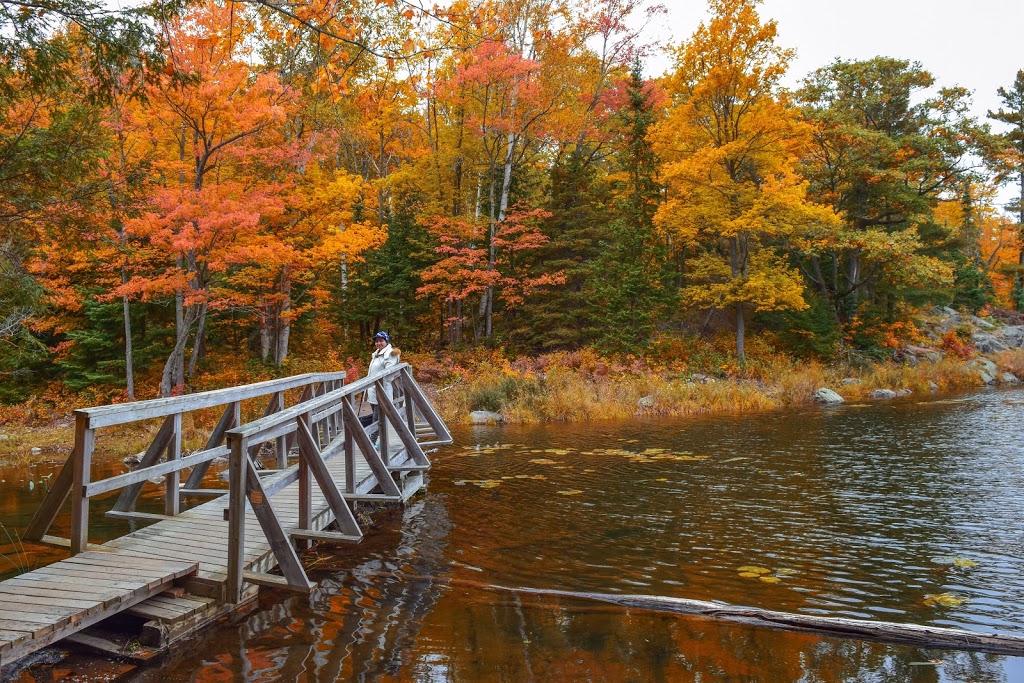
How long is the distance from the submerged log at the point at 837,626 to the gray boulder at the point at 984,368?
80.2 feet

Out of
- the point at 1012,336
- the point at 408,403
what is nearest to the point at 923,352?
the point at 1012,336

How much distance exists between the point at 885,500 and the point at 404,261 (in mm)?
19578

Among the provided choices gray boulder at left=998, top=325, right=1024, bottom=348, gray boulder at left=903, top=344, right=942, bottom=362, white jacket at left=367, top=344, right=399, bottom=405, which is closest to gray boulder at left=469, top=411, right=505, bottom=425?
white jacket at left=367, top=344, right=399, bottom=405

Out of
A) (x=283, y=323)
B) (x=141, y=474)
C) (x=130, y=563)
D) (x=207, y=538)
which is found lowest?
(x=207, y=538)

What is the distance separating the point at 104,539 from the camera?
722 centimetres

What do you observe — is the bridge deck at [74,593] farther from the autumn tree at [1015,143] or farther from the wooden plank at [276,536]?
the autumn tree at [1015,143]

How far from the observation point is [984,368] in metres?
24.5

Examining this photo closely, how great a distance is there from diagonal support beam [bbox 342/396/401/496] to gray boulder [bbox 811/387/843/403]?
17.4 meters

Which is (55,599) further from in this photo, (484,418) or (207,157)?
(207,157)

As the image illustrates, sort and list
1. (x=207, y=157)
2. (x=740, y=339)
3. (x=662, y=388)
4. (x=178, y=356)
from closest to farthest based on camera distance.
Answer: (x=207, y=157) → (x=178, y=356) → (x=662, y=388) → (x=740, y=339)

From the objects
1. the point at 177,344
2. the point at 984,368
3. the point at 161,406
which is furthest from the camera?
the point at 984,368

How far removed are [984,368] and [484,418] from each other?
21129mm

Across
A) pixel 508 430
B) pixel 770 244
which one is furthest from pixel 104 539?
pixel 770 244

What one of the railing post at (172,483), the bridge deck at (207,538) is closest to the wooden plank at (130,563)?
the bridge deck at (207,538)
